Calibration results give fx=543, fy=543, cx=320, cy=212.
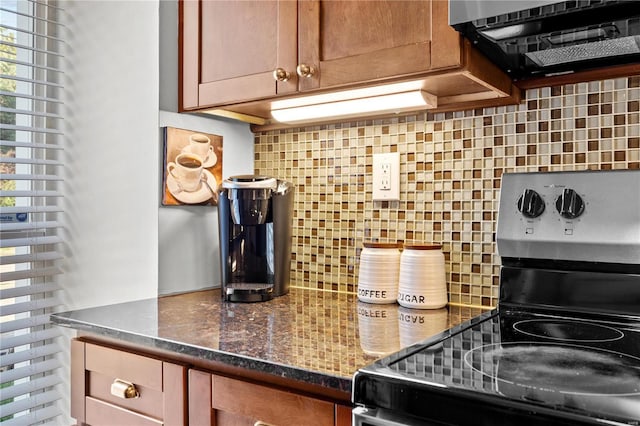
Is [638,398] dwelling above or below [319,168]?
below

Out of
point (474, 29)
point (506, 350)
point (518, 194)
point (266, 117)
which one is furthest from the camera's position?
point (266, 117)

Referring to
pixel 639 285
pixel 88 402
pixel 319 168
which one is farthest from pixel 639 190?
pixel 88 402

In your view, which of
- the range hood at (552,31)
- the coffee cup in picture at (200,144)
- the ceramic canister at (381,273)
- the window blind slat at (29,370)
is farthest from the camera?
the coffee cup in picture at (200,144)

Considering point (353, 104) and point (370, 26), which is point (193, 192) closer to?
point (353, 104)

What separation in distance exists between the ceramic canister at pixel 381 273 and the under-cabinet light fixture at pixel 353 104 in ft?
1.26

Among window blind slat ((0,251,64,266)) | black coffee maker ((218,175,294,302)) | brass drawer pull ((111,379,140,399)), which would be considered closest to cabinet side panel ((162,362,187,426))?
brass drawer pull ((111,379,140,399))

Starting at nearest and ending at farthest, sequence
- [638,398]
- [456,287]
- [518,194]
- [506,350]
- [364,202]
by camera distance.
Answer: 1. [638,398]
2. [506,350]
3. [518,194]
4. [456,287]
5. [364,202]

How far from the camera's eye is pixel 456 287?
1474mm

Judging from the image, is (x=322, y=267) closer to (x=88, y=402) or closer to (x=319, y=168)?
(x=319, y=168)

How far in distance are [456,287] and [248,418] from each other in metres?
0.70

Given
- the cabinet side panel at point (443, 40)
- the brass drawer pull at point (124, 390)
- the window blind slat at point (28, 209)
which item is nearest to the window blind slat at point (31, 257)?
the window blind slat at point (28, 209)

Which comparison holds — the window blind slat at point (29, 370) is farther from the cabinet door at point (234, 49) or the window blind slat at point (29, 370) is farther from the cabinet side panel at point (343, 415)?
the cabinet side panel at point (343, 415)

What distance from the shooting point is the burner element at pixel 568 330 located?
1.04 meters

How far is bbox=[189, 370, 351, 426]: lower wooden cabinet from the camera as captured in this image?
0.92 m
